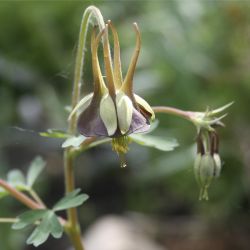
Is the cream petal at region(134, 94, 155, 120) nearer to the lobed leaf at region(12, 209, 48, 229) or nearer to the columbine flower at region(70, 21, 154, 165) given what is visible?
the columbine flower at region(70, 21, 154, 165)

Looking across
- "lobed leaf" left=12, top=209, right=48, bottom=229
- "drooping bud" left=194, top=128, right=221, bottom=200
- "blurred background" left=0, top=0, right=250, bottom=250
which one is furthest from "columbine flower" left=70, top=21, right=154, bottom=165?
"blurred background" left=0, top=0, right=250, bottom=250

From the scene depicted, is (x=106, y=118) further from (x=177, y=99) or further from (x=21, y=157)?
(x=21, y=157)

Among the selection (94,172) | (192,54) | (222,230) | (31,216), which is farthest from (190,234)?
(31,216)

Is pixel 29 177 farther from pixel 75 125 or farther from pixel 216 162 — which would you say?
pixel 216 162

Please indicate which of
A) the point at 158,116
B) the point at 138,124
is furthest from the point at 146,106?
the point at 158,116

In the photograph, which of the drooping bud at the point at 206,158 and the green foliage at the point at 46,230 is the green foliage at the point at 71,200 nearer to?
the green foliage at the point at 46,230

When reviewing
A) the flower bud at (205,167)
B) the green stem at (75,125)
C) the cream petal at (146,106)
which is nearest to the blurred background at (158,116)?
the green stem at (75,125)
